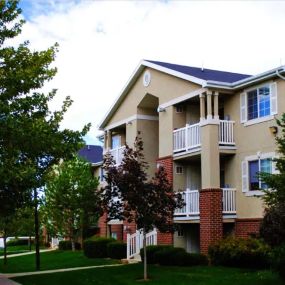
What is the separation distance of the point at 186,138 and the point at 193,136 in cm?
51

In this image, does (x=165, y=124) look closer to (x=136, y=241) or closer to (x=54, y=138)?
(x=136, y=241)

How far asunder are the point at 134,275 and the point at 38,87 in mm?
7263

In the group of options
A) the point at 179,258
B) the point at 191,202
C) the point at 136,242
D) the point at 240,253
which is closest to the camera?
the point at 240,253

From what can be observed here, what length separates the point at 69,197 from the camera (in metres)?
37.0

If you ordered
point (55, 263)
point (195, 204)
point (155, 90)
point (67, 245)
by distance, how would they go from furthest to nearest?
point (67, 245)
point (155, 90)
point (55, 263)
point (195, 204)

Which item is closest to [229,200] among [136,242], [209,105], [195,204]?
[195,204]

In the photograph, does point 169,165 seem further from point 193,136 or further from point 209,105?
point 209,105

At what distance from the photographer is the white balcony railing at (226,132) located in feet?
82.7

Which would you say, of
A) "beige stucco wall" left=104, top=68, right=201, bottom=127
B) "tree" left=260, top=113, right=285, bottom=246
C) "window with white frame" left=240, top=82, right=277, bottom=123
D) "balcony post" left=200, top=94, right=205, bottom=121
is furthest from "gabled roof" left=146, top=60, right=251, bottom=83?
"tree" left=260, top=113, right=285, bottom=246

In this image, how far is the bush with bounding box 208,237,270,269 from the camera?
20906 millimetres

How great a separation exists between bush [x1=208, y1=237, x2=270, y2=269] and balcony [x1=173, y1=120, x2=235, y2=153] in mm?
4582

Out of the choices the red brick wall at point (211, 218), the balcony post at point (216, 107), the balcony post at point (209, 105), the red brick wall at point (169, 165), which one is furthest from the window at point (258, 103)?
the red brick wall at point (169, 165)

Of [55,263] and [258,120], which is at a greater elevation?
[258,120]

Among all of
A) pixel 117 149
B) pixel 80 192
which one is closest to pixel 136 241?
pixel 117 149
